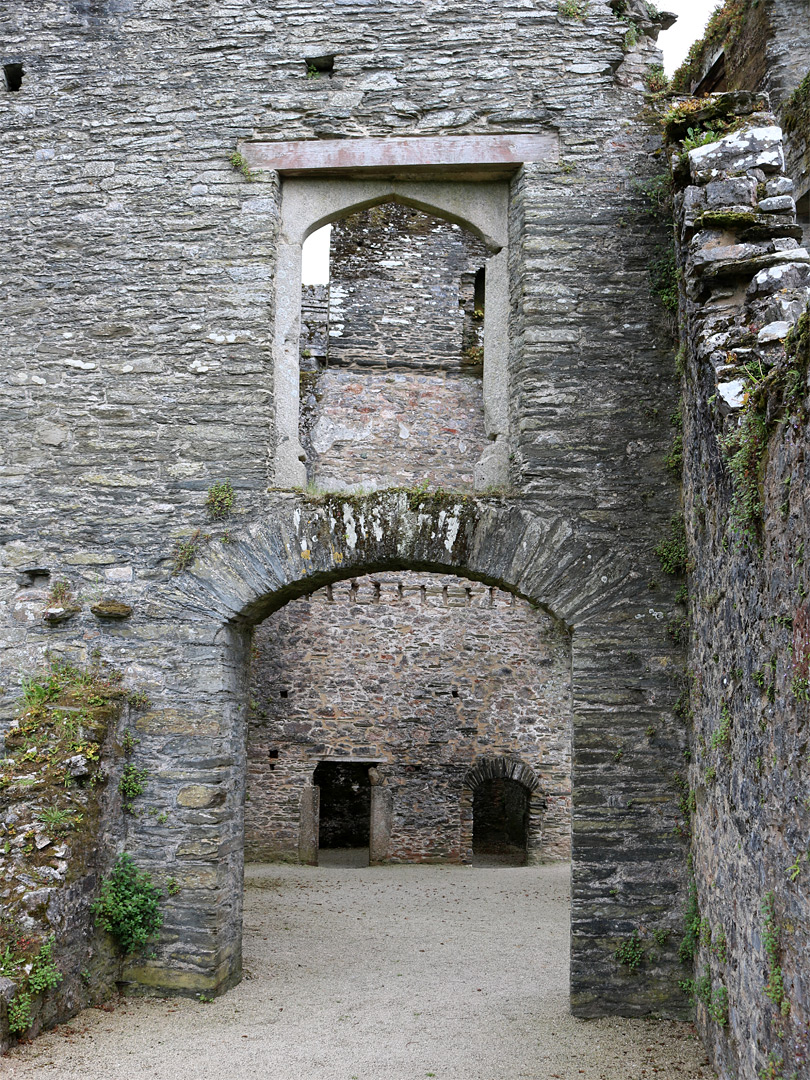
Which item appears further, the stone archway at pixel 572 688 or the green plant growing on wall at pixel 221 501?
the green plant growing on wall at pixel 221 501

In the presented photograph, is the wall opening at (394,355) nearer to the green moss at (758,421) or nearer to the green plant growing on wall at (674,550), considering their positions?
the green plant growing on wall at (674,550)

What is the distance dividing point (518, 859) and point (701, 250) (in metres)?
11.4

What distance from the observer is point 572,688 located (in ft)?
17.7

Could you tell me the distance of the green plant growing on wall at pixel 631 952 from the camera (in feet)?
17.0

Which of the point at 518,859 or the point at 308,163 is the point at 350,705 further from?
the point at 308,163

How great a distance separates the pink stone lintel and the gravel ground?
5.23m

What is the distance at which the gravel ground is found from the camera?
15.1 feet

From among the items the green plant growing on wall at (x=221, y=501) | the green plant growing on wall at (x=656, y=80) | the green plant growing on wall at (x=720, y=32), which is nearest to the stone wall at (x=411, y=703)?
the green plant growing on wall at (x=221, y=501)

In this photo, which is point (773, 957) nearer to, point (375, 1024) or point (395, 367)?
point (375, 1024)

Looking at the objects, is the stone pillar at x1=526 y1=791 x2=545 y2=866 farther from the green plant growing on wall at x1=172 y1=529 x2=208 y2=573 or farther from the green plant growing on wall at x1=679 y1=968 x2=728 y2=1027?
the green plant growing on wall at x1=172 y1=529 x2=208 y2=573

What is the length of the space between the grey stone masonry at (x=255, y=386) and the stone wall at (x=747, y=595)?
462 mm

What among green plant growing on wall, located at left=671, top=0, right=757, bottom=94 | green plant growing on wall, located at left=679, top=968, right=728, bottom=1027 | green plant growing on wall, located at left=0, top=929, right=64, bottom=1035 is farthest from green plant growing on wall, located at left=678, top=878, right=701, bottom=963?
green plant growing on wall, located at left=671, top=0, right=757, bottom=94

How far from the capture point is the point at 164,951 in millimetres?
5469

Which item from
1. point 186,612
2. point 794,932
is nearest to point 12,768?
point 186,612
